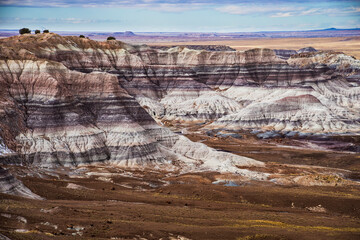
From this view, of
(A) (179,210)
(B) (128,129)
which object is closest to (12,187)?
(A) (179,210)

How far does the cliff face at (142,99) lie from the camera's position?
82.1 meters

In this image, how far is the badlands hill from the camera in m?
81.7

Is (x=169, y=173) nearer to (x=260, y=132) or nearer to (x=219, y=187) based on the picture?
(x=219, y=187)

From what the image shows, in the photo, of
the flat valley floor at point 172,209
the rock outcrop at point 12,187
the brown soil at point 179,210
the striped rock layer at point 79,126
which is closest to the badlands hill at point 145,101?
the striped rock layer at point 79,126

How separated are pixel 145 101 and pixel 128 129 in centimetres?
6508

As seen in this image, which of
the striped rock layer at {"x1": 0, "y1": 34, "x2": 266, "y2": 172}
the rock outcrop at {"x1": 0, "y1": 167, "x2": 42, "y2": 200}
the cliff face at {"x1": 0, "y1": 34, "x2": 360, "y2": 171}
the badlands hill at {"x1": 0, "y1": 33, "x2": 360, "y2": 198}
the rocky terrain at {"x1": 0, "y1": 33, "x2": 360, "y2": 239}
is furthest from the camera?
the cliff face at {"x1": 0, "y1": 34, "x2": 360, "y2": 171}

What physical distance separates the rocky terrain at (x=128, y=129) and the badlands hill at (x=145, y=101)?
8.0 inches

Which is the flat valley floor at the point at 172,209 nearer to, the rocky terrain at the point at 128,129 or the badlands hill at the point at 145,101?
the rocky terrain at the point at 128,129

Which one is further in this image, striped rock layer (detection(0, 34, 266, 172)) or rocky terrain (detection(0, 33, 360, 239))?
striped rock layer (detection(0, 34, 266, 172))

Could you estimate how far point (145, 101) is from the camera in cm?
15050

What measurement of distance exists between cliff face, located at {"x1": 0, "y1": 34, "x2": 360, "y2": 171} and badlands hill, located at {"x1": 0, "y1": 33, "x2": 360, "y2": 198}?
0.54 ft

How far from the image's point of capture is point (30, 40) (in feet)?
449

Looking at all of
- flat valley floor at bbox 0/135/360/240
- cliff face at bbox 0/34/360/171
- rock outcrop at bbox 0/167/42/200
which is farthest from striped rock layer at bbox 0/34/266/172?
rock outcrop at bbox 0/167/42/200

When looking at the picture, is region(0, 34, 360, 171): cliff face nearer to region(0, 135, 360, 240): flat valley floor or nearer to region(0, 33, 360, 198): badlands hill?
region(0, 33, 360, 198): badlands hill
